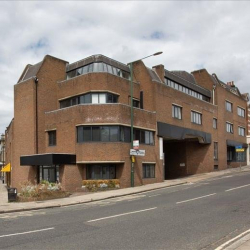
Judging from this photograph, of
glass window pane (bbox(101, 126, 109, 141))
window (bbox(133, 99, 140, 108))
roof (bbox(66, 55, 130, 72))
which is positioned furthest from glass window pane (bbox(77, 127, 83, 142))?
window (bbox(133, 99, 140, 108))

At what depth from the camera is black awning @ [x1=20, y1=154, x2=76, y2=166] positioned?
24.8 metres

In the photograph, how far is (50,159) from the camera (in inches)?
976

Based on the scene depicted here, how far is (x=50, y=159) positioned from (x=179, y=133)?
14261 mm

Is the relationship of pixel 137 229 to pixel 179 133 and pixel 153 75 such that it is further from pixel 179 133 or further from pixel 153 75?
pixel 153 75

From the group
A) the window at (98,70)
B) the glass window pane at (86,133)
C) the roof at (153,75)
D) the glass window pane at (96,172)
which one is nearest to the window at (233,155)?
the roof at (153,75)

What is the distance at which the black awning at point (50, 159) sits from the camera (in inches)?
974

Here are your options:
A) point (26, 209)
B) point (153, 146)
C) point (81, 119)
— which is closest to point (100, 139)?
point (81, 119)

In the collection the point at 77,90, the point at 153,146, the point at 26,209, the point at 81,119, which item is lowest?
the point at 26,209

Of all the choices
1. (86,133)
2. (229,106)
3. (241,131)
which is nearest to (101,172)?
(86,133)

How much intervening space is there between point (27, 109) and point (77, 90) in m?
5.09

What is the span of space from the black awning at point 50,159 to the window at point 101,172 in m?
1.52

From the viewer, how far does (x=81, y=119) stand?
2639 centimetres

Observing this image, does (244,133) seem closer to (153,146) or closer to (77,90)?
(153,146)

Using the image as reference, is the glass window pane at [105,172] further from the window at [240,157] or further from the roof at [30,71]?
the window at [240,157]
